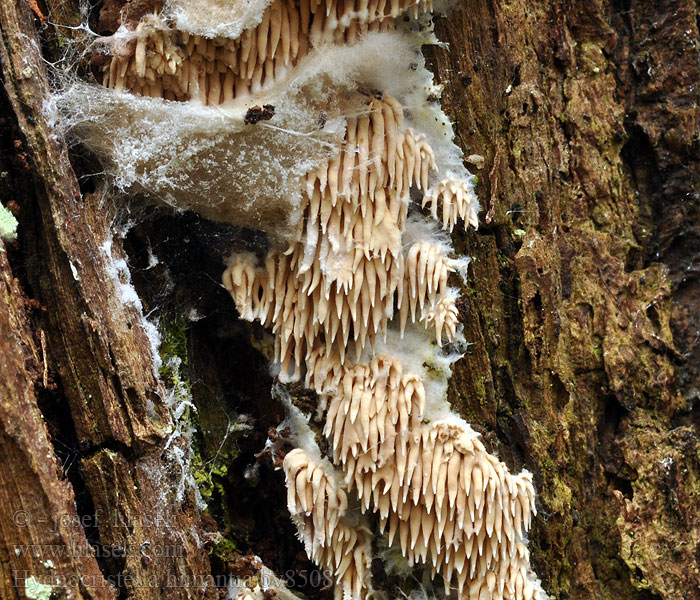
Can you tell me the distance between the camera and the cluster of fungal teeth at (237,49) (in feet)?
11.9

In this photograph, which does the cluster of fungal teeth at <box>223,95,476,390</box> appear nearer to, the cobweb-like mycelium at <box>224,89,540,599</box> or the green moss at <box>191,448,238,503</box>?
the cobweb-like mycelium at <box>224,89,540,599</box>

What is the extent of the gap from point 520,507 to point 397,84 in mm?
2586

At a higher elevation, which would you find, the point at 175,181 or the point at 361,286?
the point at 175,181

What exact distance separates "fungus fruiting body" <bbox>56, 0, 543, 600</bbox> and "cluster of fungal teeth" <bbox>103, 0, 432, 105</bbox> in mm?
10

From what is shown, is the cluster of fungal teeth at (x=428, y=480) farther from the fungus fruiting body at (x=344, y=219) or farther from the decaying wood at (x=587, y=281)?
the decaying wood at (x=587, y=281)

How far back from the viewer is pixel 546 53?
455 centimetres

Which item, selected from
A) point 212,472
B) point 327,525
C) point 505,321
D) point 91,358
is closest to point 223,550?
point 212,472

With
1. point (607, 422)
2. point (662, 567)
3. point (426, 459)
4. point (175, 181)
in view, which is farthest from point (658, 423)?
point (175, 181)

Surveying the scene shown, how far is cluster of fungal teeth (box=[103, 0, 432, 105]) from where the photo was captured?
3.63 meters

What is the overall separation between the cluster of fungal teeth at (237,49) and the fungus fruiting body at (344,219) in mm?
10

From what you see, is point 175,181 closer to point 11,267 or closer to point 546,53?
point 11,267
